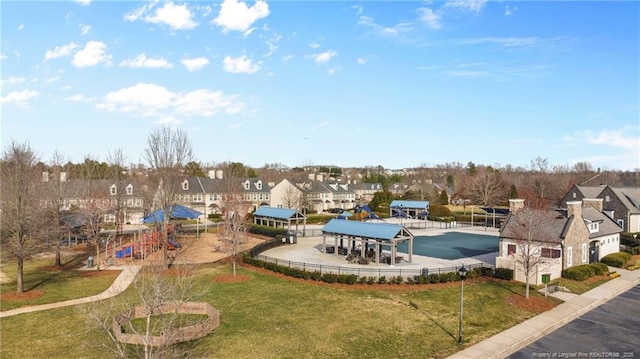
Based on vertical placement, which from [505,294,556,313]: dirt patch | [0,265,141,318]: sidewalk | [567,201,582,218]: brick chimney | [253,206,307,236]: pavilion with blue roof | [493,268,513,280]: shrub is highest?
[567,201,582,218]: brick chimney

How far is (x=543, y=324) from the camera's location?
82.2 feet

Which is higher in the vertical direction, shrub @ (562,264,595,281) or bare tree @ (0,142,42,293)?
bare tree @ (0,142,42,293)

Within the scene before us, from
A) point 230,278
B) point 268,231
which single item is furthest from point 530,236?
point 268,231

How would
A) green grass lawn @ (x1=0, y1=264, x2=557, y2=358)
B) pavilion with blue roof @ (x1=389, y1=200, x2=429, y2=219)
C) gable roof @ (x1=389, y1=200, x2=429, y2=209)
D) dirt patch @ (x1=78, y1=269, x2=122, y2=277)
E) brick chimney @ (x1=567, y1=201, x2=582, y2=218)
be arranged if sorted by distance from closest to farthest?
green grass lawn @ (x1=0, y1=264, x2=557, y2=358), dirt patch @ (x1=78, y1=269, x2=122, y2=277), brick chimney @ (x1=567, y1=201, x2=582, y2=218), gable roof @ (x1=389, y1=200, x2=429, y2=209), pavilion with blue roof @ (x1=389, y1=200, x2=429, y2=219)

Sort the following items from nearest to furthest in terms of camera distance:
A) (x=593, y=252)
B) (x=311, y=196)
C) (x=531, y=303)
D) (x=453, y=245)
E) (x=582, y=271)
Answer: (x=531, y=303) < (x=582, y=271) < (x=593, y=252) < (x=453, y=245) < (x=311, y=196)

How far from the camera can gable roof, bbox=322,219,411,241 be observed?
37.1 metres

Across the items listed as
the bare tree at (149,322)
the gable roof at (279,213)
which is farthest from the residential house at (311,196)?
the bare tree at (149,322)

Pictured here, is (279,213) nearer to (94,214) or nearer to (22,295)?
(94,214)

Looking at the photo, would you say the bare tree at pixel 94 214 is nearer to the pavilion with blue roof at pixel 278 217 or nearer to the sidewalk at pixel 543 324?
the pavilion with blue roof at pixel 278 217

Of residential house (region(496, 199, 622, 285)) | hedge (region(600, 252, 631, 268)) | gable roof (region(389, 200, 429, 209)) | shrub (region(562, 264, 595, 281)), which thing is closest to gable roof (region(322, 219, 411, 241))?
residential house (region(496, 199, 622, 285))

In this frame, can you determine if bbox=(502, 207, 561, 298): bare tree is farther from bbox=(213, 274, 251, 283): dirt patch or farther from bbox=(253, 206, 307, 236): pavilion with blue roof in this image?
bbox=(253, 206, 307, 236): pavilion with blue roof

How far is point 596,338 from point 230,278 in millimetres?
24572

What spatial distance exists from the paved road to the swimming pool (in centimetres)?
1628

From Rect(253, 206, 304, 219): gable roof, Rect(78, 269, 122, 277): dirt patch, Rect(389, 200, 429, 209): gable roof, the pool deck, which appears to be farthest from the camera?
Rect(389, 200, 429, 209): gable roof
